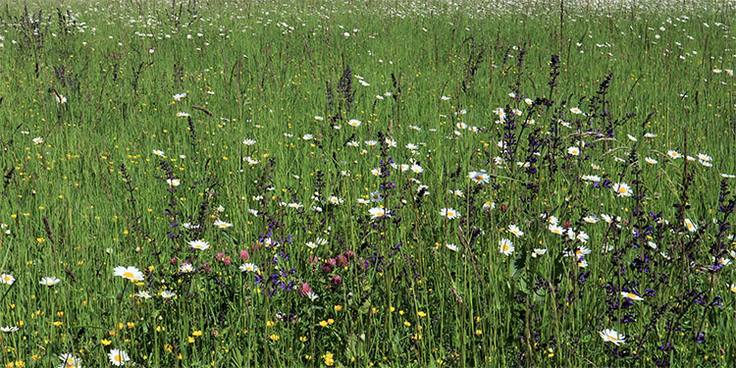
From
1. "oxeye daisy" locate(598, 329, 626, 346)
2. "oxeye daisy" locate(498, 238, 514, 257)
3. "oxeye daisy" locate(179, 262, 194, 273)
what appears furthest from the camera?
"oxeye daisy" locate(498, 238, 514, 257)

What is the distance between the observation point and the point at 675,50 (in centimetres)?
734

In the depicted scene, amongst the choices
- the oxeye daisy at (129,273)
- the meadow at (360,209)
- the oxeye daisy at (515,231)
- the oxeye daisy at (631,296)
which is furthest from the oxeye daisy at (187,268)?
the oxeye daisy at (631,296)

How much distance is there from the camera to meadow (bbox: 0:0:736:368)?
6.07 ft

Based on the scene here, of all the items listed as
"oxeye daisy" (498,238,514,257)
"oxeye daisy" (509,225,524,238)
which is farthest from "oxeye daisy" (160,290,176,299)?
"oxeye daisy" (509,225,524,238)

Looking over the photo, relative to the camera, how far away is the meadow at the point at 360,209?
6.07 feet

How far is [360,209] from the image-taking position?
115 inches

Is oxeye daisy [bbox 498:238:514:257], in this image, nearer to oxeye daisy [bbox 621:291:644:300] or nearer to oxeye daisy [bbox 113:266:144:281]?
oxeye daisy [bbox 621:291:644:300]

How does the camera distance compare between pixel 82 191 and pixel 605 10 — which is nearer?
pixel 82 191

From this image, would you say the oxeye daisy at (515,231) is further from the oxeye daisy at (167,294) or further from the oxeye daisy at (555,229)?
the oxeye daisy at (167,294)

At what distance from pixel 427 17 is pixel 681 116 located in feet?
19.7

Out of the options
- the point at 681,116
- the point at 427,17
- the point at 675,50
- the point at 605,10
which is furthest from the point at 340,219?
the point at 605,10

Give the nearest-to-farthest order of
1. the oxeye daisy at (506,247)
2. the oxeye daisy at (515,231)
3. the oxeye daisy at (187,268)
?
the oxeye daisy at (187,268)
the oxeye daisy at (506,247)
the oxeye daisy at (515,231)

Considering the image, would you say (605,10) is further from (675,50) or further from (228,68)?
(228,68)

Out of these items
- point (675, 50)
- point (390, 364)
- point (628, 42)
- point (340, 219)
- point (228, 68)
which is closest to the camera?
point (390, 364)
